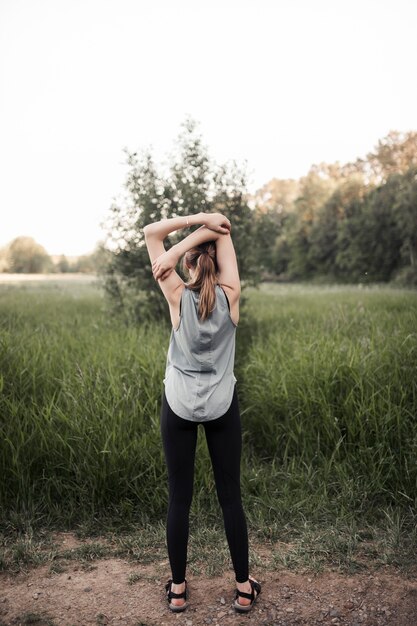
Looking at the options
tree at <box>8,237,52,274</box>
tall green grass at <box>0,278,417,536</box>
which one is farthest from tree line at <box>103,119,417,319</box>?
tall green grass at <box>0,278,417,536</box>

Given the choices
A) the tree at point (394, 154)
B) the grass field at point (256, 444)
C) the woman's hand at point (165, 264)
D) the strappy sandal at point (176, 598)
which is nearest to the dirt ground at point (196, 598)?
the strappy sandal at point (176, 598)

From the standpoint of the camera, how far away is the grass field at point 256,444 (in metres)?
4.12

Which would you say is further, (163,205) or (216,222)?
(163,205)

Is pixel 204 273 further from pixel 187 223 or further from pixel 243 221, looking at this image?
pixel 243 221

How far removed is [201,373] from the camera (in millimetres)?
2832

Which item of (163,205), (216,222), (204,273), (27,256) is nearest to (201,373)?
(204,273)

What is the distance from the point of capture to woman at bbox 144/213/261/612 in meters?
2.77

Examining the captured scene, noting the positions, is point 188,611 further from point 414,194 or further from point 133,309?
point 414,194

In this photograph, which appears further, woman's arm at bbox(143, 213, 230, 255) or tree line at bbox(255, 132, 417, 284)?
tree line at bbox(255, 132, 417, 284)

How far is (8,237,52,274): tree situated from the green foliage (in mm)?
2961

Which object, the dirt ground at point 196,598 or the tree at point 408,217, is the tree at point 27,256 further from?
the tree at point 408,217

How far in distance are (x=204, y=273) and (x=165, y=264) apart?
22 cm

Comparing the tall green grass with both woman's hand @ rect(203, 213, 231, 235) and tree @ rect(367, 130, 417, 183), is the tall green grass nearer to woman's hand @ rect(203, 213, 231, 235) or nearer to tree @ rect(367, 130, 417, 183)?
woman's hand @ rect(203, 213, 231, 235)

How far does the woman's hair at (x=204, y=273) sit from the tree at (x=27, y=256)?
362 inches
